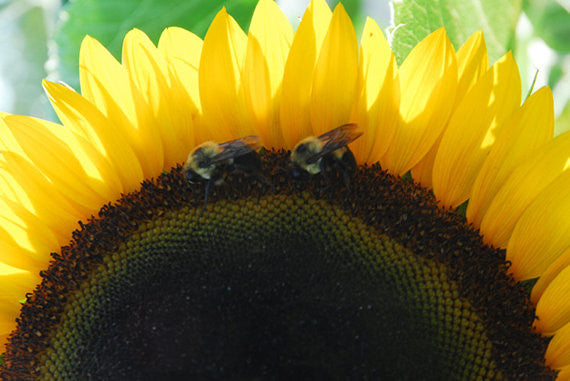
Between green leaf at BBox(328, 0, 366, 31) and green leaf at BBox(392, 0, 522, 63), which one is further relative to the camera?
green leaf at BBox(328, 0, 366, 31)

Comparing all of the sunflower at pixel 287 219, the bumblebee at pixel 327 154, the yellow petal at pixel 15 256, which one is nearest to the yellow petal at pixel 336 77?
the sunflower at pixel 287 219

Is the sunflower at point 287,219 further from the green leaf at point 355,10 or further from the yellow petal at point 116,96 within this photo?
the green leaf at point 355,10

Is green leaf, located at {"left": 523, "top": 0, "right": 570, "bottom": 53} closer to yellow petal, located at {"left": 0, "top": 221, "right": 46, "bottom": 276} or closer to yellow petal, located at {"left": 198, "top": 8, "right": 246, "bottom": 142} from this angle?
yellow petal, located at {"left": 198, "top": 8, "right": 246, "bottom": 142}

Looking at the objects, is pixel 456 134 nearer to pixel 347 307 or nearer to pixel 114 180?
pixel 347 307

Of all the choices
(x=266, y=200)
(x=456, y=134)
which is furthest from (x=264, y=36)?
(x=456, y=134)

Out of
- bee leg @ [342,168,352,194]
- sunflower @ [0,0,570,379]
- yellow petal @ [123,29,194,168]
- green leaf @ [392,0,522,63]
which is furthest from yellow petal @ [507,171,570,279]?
yellow petal @ [123,29,194,168]

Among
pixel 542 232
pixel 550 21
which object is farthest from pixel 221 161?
pixel 550 21
